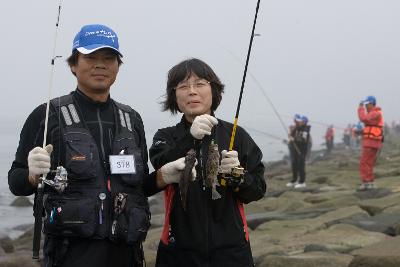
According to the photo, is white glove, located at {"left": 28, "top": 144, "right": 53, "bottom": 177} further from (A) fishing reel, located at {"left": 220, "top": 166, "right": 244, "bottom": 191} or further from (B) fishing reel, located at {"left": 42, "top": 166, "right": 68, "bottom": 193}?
(A) fishing reel, located at {"left": 220, "top": 166, "right": 244, "bottom": 191}

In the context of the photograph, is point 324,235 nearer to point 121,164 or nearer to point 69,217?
point 121,164

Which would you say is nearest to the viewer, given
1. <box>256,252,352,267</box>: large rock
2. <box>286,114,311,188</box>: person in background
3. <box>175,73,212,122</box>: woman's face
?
<box>175,73,212,122</box>: woman's face

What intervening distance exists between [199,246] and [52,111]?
1.04 m

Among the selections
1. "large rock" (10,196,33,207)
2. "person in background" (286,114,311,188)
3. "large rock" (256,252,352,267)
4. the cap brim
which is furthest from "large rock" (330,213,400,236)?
"large rock" (10,196,33,207)

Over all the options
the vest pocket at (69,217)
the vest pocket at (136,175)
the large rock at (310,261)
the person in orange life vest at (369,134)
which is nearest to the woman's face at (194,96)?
the vest pocket at (136,175)

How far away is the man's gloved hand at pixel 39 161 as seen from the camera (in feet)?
8.72

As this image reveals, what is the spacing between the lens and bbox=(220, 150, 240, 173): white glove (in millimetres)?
2904

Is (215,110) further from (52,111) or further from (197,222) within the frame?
(52,111)

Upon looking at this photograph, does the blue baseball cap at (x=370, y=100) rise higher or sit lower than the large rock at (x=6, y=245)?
higher

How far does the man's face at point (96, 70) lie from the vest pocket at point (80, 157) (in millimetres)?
292

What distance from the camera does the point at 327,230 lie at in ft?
23.9

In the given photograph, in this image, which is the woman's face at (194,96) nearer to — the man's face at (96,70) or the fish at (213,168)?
the fish at (213,168)

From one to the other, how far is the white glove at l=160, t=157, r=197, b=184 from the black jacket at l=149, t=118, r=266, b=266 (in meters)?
0.11

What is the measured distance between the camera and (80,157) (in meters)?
2.83
